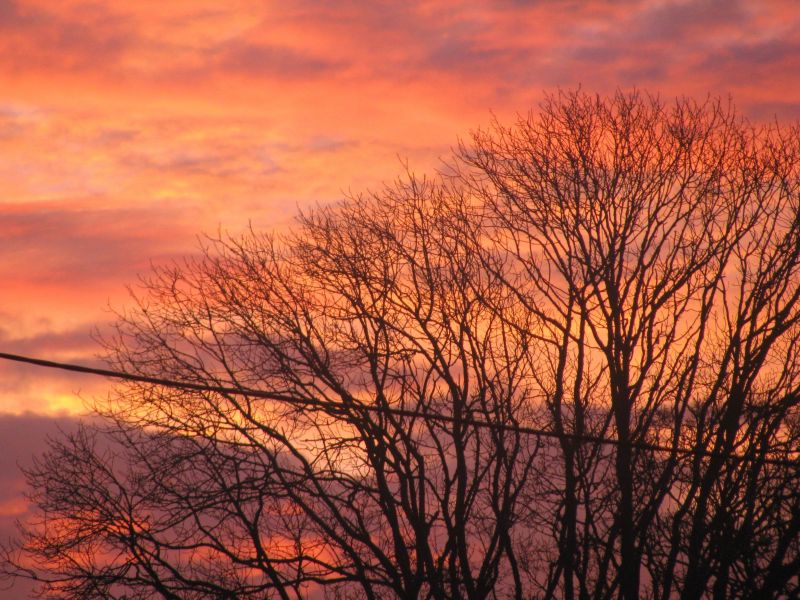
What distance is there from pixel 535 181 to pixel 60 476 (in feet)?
32.6

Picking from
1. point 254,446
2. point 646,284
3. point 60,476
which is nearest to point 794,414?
point 646,284

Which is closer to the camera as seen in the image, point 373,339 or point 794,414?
point 794,414

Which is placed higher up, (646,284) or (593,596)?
(646,284)

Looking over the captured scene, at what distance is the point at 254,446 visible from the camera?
16.6 m

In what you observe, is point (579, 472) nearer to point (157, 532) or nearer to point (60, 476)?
point (157, 532)

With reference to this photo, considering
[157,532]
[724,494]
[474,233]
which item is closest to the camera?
[724,494]

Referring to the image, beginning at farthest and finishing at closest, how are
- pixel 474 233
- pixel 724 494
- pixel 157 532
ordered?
1. pixel 474 233
2. pixel 157 532
3. pixel 724 494

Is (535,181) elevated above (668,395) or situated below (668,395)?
above

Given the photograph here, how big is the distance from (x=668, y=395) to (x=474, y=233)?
4.43 metres

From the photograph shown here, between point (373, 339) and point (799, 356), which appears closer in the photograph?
point (799, 356)

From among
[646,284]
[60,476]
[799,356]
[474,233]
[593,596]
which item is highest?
[474,233]

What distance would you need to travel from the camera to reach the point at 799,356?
1579 centimetres

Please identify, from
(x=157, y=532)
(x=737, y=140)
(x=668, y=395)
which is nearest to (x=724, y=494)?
(x=668, y=395)

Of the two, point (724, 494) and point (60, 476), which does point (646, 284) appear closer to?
point (724, 494)
